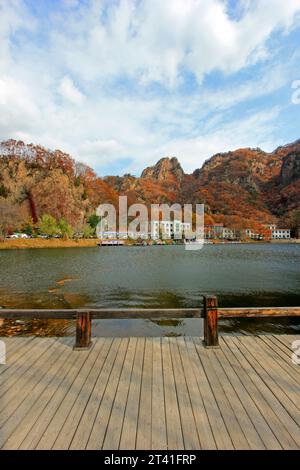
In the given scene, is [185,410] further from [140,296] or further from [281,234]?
[281,234]

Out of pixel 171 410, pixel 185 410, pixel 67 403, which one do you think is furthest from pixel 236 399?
pixel 67 403

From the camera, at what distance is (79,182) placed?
9369 cm

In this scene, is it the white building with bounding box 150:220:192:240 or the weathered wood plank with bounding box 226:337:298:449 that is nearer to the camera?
the weathered wood plank with bounding box 226:337:298:449

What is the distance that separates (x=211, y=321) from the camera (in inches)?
184

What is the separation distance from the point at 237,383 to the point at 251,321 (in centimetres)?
744

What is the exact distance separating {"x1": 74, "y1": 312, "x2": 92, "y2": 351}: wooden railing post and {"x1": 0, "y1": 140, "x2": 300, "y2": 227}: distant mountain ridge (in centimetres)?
7632

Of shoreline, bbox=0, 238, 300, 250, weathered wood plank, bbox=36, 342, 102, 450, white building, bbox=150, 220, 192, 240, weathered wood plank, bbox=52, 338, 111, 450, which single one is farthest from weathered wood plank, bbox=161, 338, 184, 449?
white building, bbox=150, 220, 192, 240

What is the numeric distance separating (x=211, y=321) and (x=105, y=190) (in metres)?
117

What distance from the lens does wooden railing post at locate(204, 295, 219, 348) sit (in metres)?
4.63

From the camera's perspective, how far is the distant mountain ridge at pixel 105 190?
81.1 m

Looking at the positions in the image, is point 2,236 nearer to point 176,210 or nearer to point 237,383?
point 237,383

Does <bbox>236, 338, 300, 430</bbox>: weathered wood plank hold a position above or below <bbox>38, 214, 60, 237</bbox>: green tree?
below

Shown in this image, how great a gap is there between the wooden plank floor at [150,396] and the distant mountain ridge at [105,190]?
7696 centimetres

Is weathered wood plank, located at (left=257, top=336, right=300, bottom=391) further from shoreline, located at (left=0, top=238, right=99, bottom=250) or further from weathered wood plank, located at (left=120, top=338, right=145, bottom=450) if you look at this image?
shoreline, located at (left=0, top=238, right=99, bottom=250)
